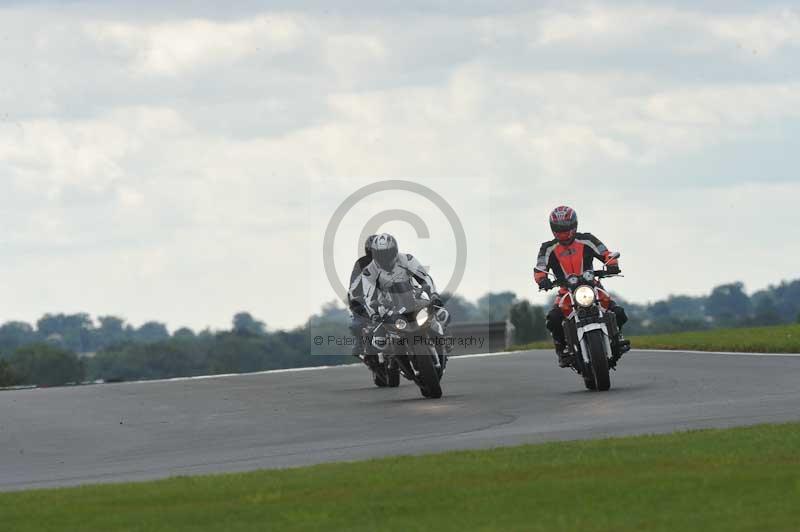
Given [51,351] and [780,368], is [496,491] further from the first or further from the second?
[51,351]

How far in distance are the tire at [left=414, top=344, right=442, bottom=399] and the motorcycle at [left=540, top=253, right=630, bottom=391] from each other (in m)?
1.80

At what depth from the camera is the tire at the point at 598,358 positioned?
869 inches

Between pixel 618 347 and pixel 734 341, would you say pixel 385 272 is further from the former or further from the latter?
pixel 734 341

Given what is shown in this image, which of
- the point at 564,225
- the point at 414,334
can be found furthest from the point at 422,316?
the point at 564,225

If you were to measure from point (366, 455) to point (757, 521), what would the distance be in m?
5.63

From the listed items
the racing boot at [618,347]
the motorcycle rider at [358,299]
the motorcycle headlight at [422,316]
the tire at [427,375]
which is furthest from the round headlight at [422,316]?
the racing boot at [618,347]

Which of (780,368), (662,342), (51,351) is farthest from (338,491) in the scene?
(51,351)

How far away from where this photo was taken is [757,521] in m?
10.9

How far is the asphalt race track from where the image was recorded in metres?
16.8

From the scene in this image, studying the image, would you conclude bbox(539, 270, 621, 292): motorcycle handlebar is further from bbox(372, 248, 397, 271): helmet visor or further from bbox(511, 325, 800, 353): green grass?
bbox(511, 325, 800, 353): green grass

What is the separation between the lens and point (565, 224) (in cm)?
2345

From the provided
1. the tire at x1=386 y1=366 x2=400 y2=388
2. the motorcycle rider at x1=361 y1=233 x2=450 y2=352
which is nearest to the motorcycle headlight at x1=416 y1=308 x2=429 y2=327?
the motorcycle rider at x1=361 y1=233 x2=450 y2=352

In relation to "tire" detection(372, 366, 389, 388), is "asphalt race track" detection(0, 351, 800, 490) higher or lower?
lower

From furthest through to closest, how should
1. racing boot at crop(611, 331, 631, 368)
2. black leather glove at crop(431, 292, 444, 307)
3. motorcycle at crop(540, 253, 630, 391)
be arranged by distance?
black leather glove at crop(431, 292, 444, 307) < racing boot at crop(611, 331, 631, 368) < motorcycle at crop(540, 253, 630, 391)
